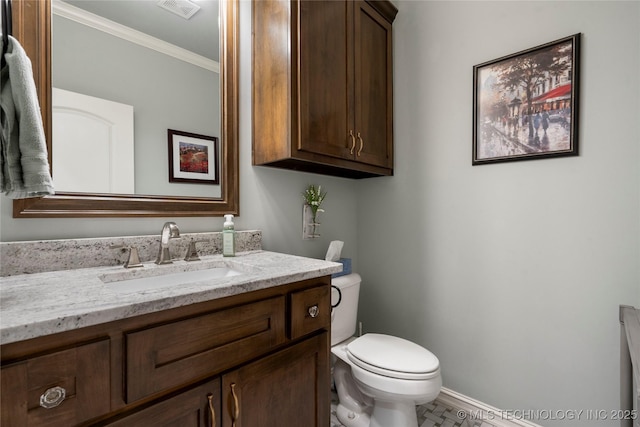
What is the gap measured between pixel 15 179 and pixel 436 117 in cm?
180

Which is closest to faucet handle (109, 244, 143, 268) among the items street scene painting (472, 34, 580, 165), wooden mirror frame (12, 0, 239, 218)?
wooden mirror frame (12, 0, 239, 218)

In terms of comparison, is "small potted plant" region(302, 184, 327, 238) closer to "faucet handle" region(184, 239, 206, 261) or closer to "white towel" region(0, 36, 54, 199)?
"faucet handle" region(184, 239, 206, 261)

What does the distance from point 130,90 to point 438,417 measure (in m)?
2.15

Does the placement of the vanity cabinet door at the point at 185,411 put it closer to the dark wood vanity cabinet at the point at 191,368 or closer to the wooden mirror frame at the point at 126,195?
the dark wood vanity cabinet at the point at 191,368

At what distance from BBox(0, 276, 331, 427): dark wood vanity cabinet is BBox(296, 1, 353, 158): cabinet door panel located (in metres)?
0.68

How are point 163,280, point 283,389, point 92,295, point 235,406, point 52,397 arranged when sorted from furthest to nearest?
point 163,280 → point 283,389 → point 235,406 → point 92,295 → point 52,397

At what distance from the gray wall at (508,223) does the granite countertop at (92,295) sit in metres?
0.94

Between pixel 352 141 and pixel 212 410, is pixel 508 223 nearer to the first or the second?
pixel 352 141

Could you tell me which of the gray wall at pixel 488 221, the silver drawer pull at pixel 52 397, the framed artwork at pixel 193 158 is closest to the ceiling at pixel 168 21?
the gray wall at pixel 488 221

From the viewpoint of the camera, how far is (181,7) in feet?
4.22

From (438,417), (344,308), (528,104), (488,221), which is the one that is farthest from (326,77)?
(438,417)

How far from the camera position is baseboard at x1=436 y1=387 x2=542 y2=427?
1.45 metres

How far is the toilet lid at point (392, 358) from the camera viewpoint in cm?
125

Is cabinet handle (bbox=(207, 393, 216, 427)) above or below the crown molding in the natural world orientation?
below
